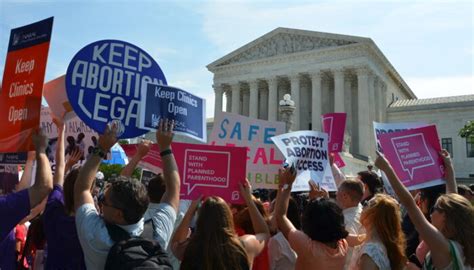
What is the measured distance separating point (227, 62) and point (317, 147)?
161ft

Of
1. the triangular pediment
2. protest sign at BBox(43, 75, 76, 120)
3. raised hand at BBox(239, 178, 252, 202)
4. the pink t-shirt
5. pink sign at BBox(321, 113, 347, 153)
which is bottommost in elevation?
the pink t-shirt

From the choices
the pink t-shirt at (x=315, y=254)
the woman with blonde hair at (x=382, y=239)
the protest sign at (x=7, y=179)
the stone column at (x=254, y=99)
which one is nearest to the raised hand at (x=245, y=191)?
the pink t-shirt at (x=315, y=254)

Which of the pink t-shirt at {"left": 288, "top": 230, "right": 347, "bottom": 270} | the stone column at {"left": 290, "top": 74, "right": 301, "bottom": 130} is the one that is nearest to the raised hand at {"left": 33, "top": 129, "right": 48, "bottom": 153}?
the pink t-shirt at {"left": 288, "top": 230, "right": 347, "bottom": 270}

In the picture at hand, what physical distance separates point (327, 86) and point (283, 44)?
7.17 metres

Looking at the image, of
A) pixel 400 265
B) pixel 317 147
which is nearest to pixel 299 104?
pixel 317 147

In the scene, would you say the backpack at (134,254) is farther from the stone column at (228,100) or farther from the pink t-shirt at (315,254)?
the stone column at (228,100)

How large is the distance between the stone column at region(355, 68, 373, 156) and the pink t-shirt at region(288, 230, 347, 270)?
43.7 meters

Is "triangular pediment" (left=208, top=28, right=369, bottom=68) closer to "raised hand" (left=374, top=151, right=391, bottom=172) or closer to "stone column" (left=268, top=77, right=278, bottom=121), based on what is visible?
"stone column" (left=268, top=77, right=278, bottom=121)

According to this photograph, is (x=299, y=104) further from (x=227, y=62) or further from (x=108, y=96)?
(x=108, y=96)

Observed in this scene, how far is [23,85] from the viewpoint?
162 inches

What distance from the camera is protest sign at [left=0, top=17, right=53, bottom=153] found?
391cm

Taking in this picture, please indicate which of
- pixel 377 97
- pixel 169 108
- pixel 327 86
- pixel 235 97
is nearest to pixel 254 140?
pixel 169 108

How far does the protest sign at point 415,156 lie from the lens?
16.3 feet

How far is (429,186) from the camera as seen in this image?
4996 mm
